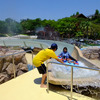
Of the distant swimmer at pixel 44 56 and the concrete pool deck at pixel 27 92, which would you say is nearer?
the concrete pool deck at pixel 27 92

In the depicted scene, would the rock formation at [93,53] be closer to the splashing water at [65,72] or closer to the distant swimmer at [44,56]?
the splashing water at [65,72]

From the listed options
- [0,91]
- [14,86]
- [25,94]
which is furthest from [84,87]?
[0,91]

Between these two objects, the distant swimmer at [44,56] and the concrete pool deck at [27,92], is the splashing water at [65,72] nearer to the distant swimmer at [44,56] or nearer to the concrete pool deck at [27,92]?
the concrete pool deck at [27,92]

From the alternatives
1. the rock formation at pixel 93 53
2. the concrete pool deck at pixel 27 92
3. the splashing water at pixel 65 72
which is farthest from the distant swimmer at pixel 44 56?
the rock formation at pixel 93 53

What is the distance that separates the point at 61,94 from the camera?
126 inches

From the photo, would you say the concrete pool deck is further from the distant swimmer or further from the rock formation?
the rock formation

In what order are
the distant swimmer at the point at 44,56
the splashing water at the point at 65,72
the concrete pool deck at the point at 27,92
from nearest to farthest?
the concrete pool deck at the point at 27,92
the distant swimmer at the point at 44,56
the splashing water at the point at 65,72

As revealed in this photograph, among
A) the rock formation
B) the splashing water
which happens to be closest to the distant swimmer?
the splashing water

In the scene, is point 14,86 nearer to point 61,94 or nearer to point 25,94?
point 25,94

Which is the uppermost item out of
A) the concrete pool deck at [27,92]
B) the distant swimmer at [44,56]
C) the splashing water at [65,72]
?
the distant swimmer at [44,56]

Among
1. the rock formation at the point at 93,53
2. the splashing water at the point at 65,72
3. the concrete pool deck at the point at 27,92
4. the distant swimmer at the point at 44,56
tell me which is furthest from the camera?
the rock formation at the point at 93,53

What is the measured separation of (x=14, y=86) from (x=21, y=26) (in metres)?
48.0

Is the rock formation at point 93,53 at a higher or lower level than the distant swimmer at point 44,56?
lower

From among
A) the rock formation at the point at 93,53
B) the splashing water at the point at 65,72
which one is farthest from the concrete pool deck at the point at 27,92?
the rock formation at the point at 93,53
